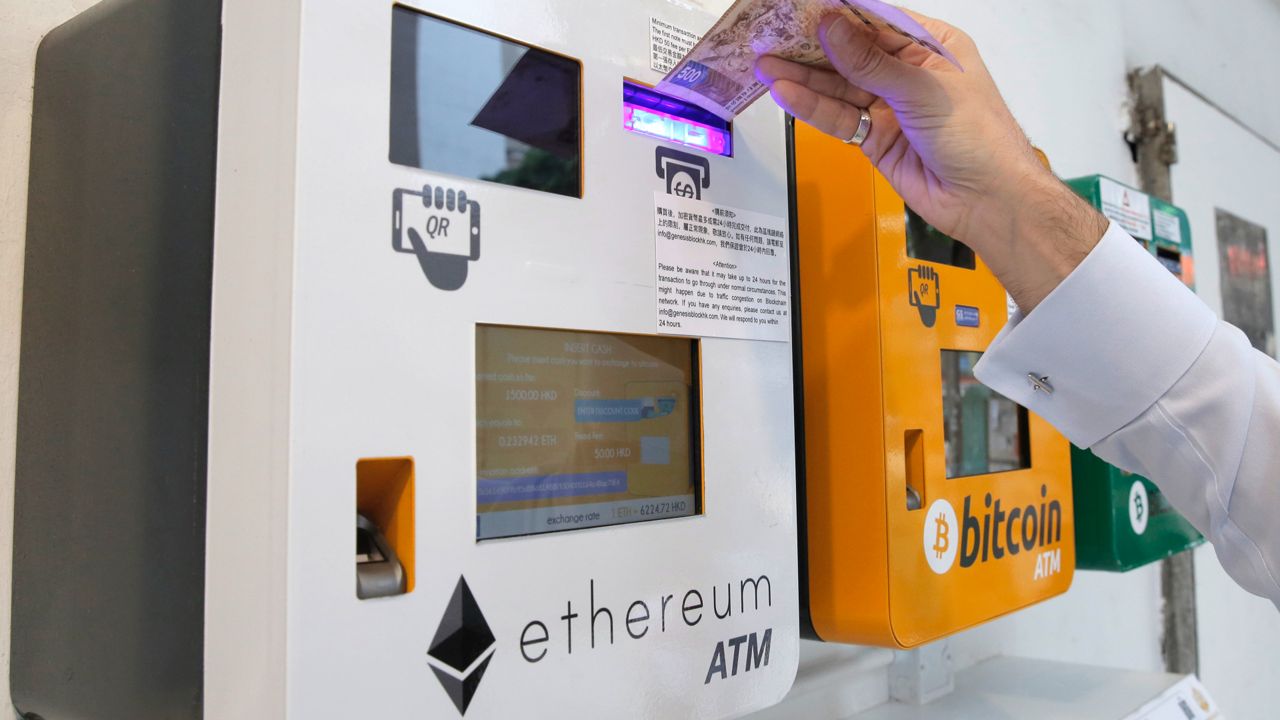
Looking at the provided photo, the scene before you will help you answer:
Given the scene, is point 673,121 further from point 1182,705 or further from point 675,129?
point 1182,705

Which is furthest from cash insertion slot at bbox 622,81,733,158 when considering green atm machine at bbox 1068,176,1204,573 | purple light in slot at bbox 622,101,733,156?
green atm machine at bbox 1068,176,1204,573

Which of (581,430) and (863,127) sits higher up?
(863,127)

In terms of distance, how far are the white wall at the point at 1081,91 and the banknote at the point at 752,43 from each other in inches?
19.8

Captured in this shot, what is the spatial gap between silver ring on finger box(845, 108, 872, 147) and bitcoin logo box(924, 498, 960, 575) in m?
0.37

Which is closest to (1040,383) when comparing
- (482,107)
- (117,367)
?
(482,107)

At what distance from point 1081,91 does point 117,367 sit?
6.69 feet

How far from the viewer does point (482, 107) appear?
2.23 feet

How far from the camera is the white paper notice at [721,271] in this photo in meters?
0.77

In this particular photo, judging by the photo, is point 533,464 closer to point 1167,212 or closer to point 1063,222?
point 1063,222

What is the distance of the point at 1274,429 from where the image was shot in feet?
2.85

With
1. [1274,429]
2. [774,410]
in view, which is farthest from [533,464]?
[1274,429]

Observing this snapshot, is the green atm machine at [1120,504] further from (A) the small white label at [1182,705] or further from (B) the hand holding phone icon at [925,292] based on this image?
(B) the hand holding phone icon at [925,292]

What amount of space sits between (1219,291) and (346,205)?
243 cm

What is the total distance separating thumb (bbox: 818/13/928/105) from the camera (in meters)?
0.73
